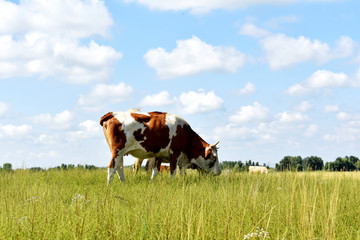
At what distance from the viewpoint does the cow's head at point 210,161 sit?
1142 centimetres

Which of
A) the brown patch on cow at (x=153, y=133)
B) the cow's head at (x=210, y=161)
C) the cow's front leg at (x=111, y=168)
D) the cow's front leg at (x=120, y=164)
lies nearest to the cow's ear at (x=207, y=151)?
the cow's head at (x=210, y=161)

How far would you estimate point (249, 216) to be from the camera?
4570mm

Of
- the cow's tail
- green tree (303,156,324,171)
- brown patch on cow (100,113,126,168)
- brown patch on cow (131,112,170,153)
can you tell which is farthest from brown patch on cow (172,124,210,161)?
green tree (303,156,324,171)

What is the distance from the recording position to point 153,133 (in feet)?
32.9

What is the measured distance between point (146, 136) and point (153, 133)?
231 millimetres

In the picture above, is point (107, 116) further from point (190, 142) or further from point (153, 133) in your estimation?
point (190, 142)

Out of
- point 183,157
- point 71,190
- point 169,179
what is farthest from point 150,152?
point 71,190

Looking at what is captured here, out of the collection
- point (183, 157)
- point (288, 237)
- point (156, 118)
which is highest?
point (156, 118)

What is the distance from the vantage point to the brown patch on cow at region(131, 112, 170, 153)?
990cm

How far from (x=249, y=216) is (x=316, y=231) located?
867 mm

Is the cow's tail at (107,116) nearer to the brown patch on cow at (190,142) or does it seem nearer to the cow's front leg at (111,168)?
the cow's front leg at (111,168)

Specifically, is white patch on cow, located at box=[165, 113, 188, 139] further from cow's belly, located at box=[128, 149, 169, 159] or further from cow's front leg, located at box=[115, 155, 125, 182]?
cow's front leg, located at box=[115, 155, 125, 182]

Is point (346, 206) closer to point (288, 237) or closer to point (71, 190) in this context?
point (288, 237)

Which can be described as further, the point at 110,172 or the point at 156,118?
the point at 156,118
